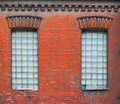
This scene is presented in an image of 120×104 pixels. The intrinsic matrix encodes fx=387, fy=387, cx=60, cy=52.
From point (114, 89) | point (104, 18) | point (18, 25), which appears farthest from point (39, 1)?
point (114, 89)

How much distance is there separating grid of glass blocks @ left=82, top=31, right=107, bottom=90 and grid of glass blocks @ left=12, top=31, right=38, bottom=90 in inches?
77.2

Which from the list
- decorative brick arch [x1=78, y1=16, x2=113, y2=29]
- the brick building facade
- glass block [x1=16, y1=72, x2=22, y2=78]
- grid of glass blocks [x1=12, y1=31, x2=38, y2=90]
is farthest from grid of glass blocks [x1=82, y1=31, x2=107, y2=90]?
glass block [x1=16, y1=72, x2=22, y2=78]

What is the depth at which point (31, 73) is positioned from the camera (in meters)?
15.4

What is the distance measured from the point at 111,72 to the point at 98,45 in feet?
3.94

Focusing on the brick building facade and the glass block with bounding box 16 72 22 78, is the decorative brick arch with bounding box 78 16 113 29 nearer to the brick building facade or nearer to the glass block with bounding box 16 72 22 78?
the brick building facade

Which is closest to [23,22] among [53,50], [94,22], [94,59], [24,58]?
[24,58]

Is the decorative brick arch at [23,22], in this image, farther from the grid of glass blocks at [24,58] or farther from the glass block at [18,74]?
the glass block at [18,74]

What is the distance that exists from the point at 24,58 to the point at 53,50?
121 cm

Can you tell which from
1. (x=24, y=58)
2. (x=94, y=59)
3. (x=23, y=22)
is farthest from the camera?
(x=94, y=59)

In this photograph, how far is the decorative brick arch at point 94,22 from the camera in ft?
49.9

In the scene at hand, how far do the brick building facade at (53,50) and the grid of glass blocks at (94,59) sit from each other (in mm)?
165

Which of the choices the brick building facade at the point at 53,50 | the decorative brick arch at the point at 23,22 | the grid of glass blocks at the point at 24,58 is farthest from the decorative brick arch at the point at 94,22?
the grid of glass blocks at the point at 24,58

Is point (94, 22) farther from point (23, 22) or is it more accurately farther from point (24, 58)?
point (24, 58)

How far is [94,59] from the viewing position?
1555cm
